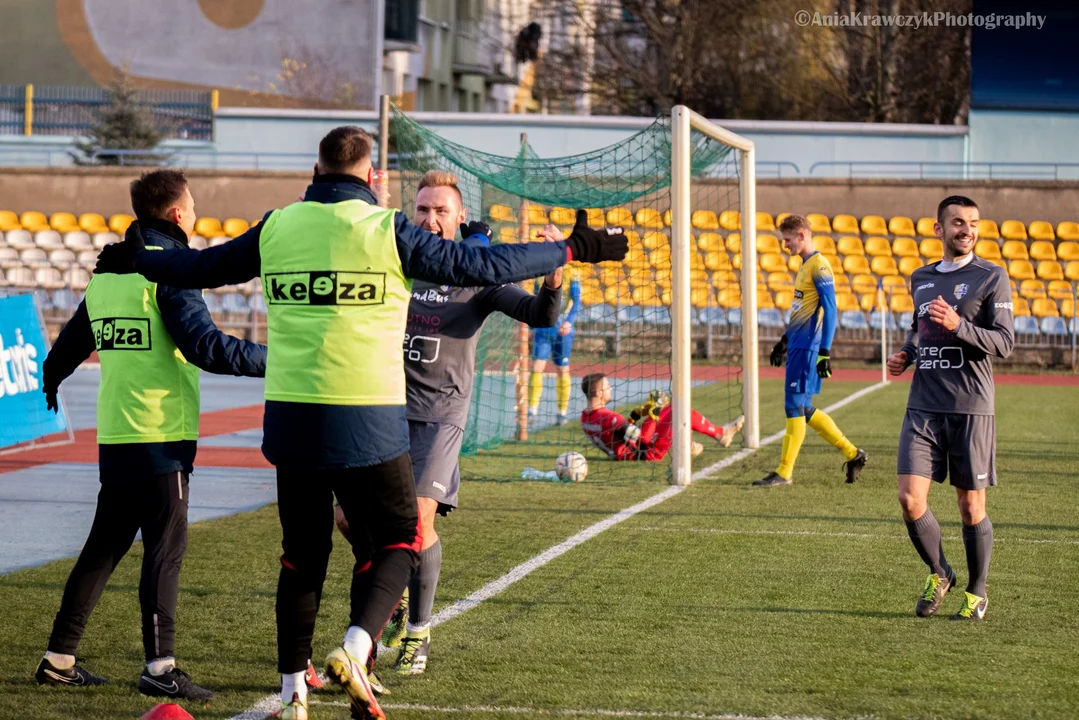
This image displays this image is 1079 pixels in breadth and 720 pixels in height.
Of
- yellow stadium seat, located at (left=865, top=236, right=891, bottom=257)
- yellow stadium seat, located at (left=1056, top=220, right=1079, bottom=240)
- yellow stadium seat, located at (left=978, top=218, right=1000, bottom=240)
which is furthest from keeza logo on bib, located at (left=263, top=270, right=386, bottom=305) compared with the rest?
yellow stadium seat, located at (left=1056, top=220, right=1079, bottom=240)

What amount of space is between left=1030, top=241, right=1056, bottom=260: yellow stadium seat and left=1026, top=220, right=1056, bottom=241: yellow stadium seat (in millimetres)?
→ 302

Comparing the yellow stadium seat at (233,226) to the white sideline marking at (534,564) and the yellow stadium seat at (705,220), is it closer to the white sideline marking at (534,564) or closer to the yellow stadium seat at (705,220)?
the yellow stadium seat at (705,220)

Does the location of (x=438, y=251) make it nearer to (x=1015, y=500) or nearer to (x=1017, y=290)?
(x=1015, y=500)

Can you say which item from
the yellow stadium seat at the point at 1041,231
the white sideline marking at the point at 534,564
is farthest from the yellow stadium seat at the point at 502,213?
the yellow stadium seat at the point at 1041,231

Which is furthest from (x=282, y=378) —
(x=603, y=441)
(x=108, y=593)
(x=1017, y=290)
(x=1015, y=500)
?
(x=1017, y=290)

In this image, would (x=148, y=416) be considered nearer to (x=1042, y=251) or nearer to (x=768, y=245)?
(x=768, y=245)

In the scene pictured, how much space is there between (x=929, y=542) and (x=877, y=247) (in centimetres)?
2348

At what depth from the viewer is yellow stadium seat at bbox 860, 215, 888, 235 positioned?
29.9 metres

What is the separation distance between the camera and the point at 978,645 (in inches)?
233

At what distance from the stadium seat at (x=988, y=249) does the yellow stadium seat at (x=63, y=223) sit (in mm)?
19822

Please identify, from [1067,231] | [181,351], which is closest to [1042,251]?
[1067,231]

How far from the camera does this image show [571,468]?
11258 mm

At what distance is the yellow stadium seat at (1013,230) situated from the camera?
29.4m

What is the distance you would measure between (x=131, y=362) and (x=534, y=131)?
28.6m
